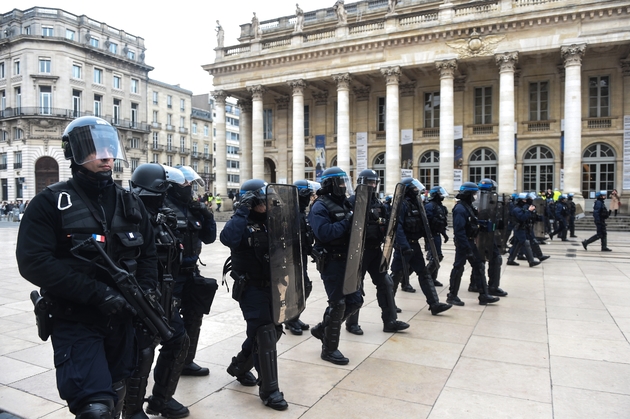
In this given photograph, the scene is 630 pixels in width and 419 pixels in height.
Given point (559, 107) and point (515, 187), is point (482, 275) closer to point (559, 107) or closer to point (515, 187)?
point (515, 187)

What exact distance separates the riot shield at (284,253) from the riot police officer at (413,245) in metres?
2.55

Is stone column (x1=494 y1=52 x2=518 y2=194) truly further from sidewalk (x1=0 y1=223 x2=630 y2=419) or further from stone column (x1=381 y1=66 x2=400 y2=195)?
sidewalk (x1=0 y1=223 x2=630 y2=419)

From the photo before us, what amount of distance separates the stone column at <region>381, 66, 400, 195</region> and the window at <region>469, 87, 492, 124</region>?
4972 millimetres

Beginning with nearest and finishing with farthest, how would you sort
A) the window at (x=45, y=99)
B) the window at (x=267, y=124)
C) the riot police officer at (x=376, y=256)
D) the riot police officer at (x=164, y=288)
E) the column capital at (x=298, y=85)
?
the riot police officer at (x=164, y=288) < the riot police officer at (x=376, y=256) < the column capital at (x=298, y=85) < the window at (x=267, y=124) < the window at (x=45, y=99)

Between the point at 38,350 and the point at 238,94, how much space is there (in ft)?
105

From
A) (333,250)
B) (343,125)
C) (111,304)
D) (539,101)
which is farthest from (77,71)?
(111,304)

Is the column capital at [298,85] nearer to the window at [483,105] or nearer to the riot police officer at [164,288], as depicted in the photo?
the window at [483,105]

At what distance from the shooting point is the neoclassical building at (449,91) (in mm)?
24812

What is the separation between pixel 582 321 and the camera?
641cm

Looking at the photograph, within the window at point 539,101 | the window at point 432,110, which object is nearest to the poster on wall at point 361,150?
the window at point 432,110

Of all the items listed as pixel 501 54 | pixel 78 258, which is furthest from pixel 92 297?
pixel 501 54

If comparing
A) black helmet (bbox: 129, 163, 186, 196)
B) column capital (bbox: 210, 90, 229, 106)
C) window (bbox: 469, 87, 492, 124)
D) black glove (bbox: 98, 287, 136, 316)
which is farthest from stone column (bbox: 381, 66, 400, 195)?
black glove (bbox: 98, 287, 136, 316)

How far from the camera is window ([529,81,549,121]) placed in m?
27.8

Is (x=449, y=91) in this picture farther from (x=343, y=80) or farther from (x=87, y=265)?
(x=87, y=265)
